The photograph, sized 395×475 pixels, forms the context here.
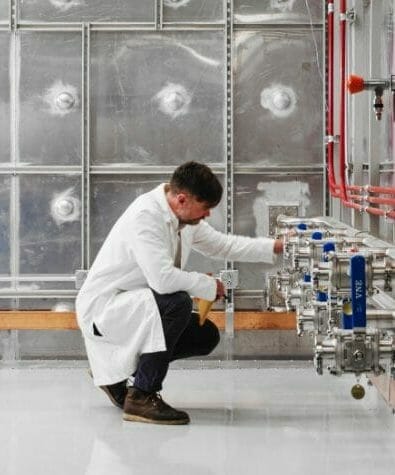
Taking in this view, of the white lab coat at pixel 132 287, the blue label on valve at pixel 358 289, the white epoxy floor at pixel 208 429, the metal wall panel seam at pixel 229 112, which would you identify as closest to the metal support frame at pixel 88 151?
the metal wall panel seam at pixel 229 112

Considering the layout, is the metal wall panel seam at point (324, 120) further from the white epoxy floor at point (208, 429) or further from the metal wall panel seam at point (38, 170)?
the metal wall panel seam at point (38, 170)

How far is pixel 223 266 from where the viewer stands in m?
6.35

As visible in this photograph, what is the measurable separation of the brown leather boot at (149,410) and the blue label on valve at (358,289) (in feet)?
4.75

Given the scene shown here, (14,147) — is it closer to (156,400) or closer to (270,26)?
(270,26)

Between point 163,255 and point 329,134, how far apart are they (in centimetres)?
169

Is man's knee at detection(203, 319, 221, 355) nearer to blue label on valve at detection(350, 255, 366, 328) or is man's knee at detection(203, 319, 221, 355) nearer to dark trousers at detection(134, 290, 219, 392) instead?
dark trousers at detection(134, 290, 219, 392)

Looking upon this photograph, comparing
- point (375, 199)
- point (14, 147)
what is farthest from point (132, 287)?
point (14, 147)

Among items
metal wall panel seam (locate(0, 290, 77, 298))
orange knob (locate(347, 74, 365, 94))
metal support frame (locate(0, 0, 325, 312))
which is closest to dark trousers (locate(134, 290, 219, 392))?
orange knob (locate(347, 74, 365, 94))

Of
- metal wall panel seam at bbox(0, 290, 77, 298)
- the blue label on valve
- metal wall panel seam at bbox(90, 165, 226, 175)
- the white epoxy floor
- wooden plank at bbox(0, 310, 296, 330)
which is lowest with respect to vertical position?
the white epoxy floor

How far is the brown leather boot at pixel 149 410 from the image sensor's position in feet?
15.6

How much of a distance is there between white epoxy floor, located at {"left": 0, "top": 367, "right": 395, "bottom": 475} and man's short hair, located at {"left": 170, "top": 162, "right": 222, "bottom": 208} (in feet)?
3.15

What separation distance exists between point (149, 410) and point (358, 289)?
1.55 meters

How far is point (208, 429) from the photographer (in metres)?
4.68

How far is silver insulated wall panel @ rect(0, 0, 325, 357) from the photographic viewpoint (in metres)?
6.25
